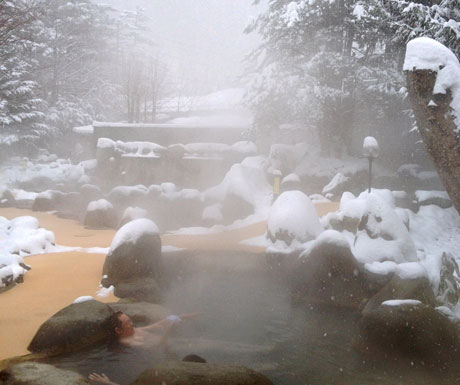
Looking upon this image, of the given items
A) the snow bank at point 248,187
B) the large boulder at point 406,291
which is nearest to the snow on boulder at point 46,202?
the snow bank at point 248,187

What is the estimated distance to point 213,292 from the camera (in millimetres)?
7863

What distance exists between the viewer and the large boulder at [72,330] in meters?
5.60

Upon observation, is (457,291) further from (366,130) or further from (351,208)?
(366,130)

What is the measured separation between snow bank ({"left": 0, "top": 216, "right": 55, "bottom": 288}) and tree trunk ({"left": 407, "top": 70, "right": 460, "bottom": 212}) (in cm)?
746

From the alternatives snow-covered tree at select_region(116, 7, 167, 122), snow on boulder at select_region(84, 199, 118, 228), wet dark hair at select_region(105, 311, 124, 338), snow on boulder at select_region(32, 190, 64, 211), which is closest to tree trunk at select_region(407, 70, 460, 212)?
wet dark hair at select_region(105, 311, 124, 338)

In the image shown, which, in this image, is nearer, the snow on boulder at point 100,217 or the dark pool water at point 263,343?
the dark pool water at point 263,343

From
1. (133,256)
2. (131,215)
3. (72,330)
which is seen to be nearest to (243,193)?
(131,215)

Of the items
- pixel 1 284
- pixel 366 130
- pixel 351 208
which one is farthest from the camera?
pixel 366 130

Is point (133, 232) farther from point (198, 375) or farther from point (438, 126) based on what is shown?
point (438, 126)

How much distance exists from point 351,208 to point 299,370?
5.85 metres

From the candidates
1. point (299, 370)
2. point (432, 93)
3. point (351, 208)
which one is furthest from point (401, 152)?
point (432, 93)

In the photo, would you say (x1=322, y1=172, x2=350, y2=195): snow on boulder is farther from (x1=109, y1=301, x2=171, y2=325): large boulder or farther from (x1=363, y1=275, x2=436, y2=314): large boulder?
(x1=109, y1=301, x2=171, y2=325): large boulder

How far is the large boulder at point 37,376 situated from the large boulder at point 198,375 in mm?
639

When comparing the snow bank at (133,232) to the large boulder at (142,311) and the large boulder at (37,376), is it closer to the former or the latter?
the large boulder at (142,311)
